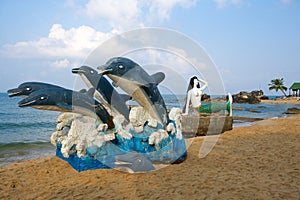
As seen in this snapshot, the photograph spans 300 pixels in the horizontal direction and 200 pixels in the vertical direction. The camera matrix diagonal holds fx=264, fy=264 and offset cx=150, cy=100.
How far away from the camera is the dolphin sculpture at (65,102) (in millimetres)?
4562

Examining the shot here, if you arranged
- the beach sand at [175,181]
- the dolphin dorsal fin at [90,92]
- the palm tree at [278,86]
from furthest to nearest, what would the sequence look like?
the palm tree at [278,86]
the dolphin dorsal fin at [90,92]
the beach sand at [175,181]

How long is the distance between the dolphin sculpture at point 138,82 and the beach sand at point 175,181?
1310 millimetres

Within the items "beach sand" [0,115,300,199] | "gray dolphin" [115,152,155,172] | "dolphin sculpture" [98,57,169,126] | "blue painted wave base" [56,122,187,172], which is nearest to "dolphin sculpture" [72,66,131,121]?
"dolphin sculpture" [98,57,169,126]

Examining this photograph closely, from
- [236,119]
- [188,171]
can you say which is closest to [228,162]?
[188,171]

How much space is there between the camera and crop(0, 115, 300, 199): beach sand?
4410mm

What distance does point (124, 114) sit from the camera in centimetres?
558

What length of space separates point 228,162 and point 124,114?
2.98 metres

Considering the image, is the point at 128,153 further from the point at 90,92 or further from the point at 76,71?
the point at 76,71

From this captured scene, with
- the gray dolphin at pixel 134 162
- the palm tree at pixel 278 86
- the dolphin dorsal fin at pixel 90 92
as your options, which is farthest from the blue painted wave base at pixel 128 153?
the palm tree at pixel 278 86

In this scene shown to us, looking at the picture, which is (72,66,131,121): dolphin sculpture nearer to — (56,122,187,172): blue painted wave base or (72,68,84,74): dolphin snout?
(72,68,84,74): dolphin snout

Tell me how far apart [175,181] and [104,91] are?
2.29 meters

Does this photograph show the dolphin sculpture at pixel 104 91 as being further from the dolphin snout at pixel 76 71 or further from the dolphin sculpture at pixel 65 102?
the dolphin sculpture at pixel 65 102

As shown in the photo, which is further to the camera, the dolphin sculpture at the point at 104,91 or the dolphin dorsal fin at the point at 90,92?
the dolphin sculpture at the point at 104,91

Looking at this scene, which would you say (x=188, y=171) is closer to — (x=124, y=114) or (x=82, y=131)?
(x=124, y=114)
